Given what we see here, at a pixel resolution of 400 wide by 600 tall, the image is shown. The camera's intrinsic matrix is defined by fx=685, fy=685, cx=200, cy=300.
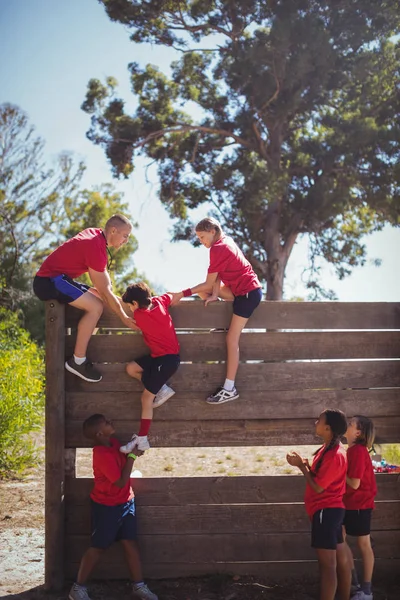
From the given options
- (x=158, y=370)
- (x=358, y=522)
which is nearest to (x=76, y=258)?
(x=158, y=370)

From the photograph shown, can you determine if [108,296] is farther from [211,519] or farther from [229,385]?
[211,519]

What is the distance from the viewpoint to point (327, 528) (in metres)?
4.82

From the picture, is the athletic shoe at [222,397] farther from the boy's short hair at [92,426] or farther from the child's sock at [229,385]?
the boy's short hair at [92,426]

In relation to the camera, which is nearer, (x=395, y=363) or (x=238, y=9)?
(x=395, y=363)

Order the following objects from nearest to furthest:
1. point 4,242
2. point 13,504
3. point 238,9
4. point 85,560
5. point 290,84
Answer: point 85,560 → point 13,504 → point 290,84 → point 238,9 → point 4,242

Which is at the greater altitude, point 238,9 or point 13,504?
point 238,9

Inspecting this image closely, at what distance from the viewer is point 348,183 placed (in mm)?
24172

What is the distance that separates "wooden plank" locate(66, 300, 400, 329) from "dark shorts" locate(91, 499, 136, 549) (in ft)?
4.67

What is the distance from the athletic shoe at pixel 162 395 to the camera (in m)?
5.46

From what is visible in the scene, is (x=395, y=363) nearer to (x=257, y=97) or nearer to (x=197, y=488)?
(x=197, y=488)

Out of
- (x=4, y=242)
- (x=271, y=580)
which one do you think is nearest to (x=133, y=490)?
(x=271, y=580)

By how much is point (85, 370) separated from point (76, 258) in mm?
900

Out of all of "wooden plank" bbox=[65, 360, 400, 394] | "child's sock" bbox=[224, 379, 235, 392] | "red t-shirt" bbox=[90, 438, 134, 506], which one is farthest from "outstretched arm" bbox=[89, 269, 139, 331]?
"red t-shirt" bbox=[90, 438, 134, 506]

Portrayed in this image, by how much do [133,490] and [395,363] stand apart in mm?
2427
